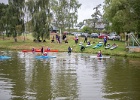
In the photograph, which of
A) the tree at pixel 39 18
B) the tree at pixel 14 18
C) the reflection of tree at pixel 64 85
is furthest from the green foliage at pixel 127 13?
the tree at pixel 14 18

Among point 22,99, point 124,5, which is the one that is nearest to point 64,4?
point 124,5

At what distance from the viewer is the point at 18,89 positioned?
20.2 metres

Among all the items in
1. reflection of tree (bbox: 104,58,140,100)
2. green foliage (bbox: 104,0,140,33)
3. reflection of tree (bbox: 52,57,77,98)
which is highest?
green foliage (bbox: 104,0,140,33)

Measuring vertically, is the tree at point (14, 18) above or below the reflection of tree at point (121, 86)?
above

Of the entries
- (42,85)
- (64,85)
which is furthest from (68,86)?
(42,85)

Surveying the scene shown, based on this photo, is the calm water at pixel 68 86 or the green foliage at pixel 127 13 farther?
the green foliage at pixel 127 13

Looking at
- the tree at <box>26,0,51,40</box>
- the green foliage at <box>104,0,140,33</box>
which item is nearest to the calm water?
the green foliage at <box>104,0,140,33</box>

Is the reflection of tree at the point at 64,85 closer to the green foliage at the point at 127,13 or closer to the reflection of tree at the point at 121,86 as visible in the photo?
the reflection of tree at the point at 121,86

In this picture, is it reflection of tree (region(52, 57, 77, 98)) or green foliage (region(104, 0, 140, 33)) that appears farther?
green foliage (region(104, 0, 140, 33))

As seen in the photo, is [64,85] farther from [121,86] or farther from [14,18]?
[14,18]

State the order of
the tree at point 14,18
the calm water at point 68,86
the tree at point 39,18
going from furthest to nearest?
the tree at point 14,18
the tree at point 39,18
the calm water at point 68,86

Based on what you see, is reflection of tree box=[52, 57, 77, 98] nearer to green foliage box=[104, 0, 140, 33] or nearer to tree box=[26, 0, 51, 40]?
green foliage box=[104, 0, 140, 33]

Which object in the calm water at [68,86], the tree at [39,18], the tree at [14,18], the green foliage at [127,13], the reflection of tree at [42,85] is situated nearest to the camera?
the calm water at [68,86]

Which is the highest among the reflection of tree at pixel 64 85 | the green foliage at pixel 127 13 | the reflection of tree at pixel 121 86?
the green foliage at pixel 127 13
